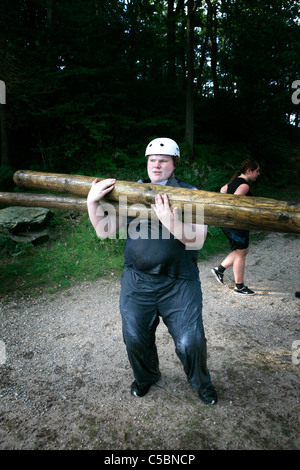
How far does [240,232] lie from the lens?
16.2 ft

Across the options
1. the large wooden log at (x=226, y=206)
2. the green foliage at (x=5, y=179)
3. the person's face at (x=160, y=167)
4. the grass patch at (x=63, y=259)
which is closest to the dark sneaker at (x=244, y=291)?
the grass patch at (x=63, y=259)

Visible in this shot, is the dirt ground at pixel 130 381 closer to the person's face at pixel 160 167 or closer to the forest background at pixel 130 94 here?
the person's face at pixel 160 167

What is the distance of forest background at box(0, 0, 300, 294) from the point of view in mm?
9711

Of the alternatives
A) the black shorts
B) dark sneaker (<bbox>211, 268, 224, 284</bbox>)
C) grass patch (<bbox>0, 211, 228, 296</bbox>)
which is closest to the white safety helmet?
the black shorts

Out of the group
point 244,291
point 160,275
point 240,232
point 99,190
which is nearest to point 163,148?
point 99,190

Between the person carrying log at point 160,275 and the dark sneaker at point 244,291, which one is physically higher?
the person carrying log at point 160,275

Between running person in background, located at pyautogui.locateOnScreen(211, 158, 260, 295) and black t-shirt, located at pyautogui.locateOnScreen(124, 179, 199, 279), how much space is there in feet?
8.11

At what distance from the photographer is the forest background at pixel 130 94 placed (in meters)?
9.71

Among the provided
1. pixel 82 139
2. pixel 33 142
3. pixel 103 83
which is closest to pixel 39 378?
pixel 82 139

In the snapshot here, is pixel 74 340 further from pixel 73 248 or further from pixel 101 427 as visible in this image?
pixel 73 248

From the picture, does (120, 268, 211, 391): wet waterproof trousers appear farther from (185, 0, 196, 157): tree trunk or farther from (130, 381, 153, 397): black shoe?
(185, 0, 196, 157): tree trunk

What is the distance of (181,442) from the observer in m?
2.43

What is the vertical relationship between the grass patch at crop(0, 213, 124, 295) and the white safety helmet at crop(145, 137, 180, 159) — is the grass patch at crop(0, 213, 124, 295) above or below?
below

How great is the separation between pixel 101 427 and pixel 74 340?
1.61 meters
